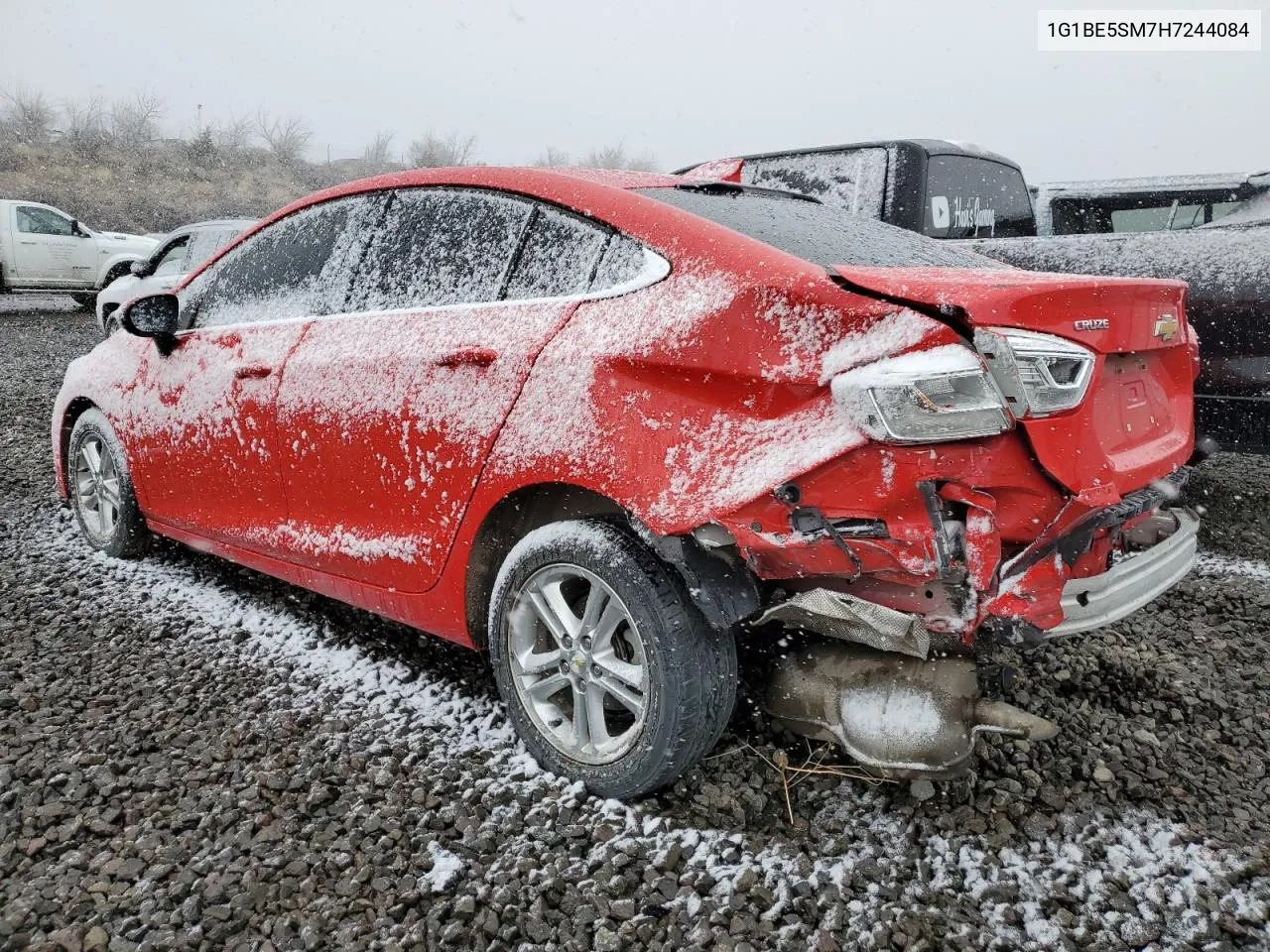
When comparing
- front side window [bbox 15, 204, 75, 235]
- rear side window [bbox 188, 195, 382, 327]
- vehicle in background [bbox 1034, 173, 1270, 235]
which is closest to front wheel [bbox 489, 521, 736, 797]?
rear side window [bbox 188, 195, 382, 327]

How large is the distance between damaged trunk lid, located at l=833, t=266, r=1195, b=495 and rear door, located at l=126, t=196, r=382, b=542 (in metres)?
1.91

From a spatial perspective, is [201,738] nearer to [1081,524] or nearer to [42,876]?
[42,876]

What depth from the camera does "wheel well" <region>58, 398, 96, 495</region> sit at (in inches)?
161

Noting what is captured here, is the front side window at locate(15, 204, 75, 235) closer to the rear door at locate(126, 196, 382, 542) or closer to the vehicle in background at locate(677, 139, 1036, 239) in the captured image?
the rear door at locate(126, 196, 382, 542)

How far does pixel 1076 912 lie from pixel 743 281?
1.52m

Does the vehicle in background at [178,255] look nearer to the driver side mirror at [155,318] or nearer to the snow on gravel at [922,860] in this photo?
the driver side mirror at [155,318]

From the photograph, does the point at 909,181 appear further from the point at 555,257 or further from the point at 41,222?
the point at 41,222

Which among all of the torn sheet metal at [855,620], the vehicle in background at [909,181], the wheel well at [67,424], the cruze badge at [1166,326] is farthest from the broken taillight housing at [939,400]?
the wheel well at [67,424]

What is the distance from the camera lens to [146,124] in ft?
103

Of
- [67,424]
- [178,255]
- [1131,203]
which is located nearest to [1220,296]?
[1131,203]

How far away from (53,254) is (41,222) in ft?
1.66

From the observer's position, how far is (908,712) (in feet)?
6.79

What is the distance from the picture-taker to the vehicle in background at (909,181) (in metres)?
4.83

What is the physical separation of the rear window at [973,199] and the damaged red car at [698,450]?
2385mm
